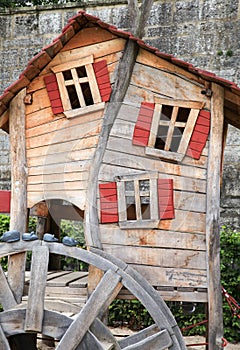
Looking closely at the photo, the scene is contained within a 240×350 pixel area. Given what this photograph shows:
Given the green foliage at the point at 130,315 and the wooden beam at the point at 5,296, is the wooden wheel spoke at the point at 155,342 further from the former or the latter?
the green foliage at the point at 130,315

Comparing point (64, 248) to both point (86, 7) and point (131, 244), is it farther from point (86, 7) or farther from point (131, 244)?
point (86, 7)

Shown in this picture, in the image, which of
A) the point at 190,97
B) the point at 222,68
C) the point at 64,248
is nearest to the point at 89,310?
the point at 64,248

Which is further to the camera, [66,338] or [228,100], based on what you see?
[228,100]

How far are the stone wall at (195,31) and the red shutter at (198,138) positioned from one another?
322 cm

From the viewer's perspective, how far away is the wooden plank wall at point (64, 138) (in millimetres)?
3559

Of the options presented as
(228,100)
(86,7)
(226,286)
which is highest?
(86,7)

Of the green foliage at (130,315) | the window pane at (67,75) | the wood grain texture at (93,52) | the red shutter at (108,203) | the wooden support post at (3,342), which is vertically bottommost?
the green foliage at (130,315)

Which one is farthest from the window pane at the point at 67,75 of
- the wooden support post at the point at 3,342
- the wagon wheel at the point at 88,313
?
the wooden support post at the point at 3,342

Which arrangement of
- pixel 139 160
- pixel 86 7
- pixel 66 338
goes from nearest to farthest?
pixel 66 338
pixel 139 160
pixel 86 7

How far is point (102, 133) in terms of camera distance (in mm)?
3545

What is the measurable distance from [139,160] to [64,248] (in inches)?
35.4

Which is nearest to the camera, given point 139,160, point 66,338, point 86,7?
point 66,338

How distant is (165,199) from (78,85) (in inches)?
45.8

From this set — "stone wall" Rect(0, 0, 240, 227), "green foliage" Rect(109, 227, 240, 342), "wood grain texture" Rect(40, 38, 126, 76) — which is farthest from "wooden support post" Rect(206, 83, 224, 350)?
"stone wall" Rect(0, 0, 240, 227)
